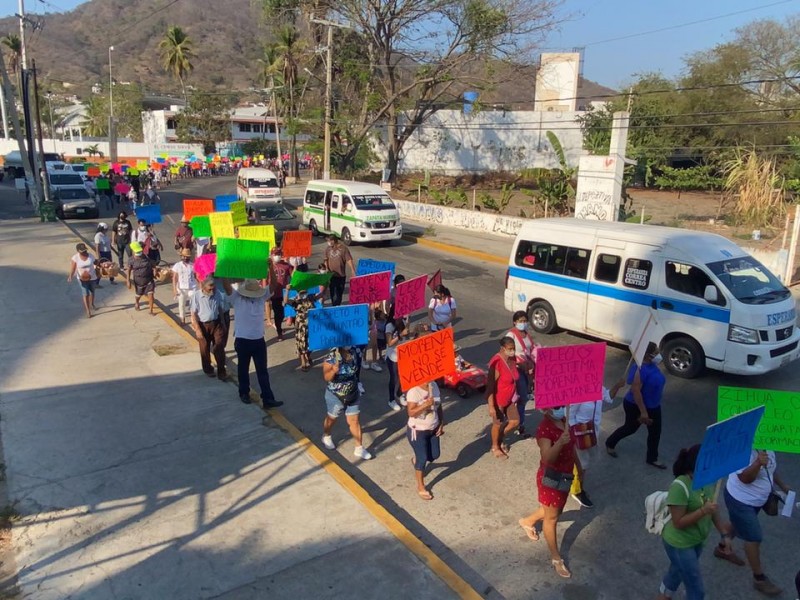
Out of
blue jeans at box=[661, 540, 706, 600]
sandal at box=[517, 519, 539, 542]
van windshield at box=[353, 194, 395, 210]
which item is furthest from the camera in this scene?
van windshield at box=[353, 194, 395, 210]

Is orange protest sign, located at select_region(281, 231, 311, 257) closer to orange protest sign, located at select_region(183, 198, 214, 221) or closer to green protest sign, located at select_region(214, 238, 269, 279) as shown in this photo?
green protest sign, located at select_region(214, 238, 269, 279)

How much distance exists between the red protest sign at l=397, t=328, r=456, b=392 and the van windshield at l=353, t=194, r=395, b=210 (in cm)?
1537

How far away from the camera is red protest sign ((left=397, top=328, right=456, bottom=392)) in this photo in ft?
19.2

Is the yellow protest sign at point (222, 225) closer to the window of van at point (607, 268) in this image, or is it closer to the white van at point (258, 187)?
the window of van at point (607, 268)

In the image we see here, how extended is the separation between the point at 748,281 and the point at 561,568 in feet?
20.2

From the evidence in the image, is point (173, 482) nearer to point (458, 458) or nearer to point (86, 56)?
point (458, 458)

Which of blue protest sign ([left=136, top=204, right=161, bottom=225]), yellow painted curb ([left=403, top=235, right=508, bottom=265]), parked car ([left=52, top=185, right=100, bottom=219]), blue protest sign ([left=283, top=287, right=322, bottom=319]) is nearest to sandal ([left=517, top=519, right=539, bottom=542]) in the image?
blue protest sign ([left=283, top=287, right=322, bottom=319])

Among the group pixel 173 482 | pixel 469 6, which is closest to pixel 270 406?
pixel 173 482

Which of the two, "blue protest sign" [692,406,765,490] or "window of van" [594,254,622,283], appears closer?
"blue protest sign" [692,406,765,490]

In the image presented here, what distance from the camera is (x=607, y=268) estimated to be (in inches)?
402

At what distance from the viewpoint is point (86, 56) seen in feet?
638

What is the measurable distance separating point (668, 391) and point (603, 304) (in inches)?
74.6

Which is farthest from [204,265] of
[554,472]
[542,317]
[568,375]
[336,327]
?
[554,472]

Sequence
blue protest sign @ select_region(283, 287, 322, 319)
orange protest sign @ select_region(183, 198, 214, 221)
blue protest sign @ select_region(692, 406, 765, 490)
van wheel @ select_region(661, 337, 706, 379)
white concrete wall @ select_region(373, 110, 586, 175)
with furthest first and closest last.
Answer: white concrete wall @ select_region(373, 110, 586, 175) → orange protest sign @ select_region(183, 198, 214, 221) → blue protest sign @ select_region(283, 287, 322, 319) → van wheel @ select_region(661, 337, 706, 379) → blue protest sign @ select_region(692, 406, 765, 490)
